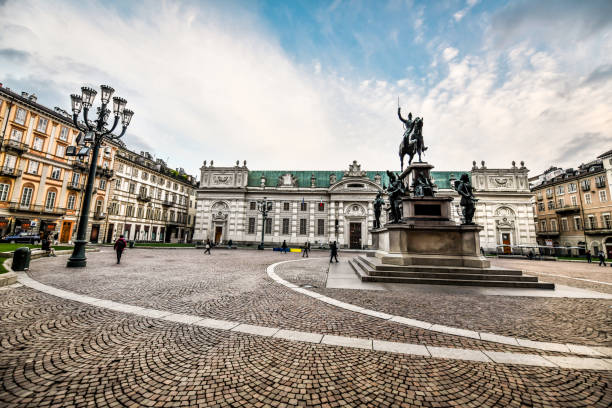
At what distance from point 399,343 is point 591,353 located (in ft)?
9.55

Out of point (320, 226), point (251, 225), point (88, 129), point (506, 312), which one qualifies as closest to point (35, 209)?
point (251, 225)

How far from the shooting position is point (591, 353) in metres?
3.76

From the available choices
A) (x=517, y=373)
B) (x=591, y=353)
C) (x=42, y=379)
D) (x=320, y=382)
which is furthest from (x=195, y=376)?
(x=591, y=353)

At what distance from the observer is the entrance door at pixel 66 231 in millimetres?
31500

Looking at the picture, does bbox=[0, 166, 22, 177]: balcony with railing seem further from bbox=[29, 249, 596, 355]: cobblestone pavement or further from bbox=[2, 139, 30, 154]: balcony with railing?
bbox=[29, 249, 596, 355]: cobblestone pavement

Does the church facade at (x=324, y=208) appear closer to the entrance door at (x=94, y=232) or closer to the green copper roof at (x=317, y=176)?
the green copper roof at (x=317, y=176)

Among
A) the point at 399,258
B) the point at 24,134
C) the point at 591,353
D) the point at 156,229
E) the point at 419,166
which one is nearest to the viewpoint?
the point at 591,353

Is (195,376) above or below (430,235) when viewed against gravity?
below

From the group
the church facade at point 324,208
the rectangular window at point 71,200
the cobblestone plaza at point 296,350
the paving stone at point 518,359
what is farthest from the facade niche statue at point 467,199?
the rectangular window at point 71,200

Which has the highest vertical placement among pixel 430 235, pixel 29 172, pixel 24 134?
pixel 24 134

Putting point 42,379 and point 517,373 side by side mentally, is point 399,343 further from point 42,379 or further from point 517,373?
point 42,379

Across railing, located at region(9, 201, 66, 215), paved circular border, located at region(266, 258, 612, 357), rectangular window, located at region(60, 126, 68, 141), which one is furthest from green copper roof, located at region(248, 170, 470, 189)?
paved circular border, located at region(266, 258, 612, 357)

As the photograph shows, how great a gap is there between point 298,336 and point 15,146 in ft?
130

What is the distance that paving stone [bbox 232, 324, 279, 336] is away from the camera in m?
4.29
